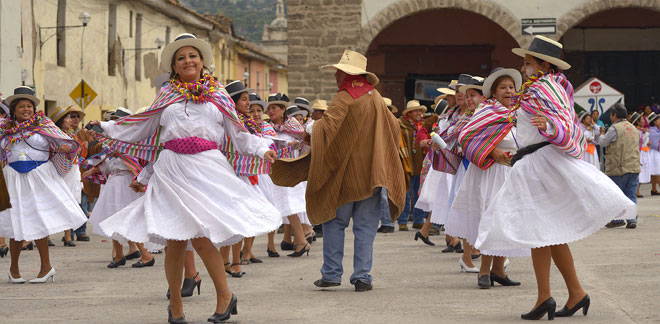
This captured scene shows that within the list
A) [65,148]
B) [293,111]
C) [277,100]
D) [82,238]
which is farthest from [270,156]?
[82,238]

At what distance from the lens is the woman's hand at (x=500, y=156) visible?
355 inches

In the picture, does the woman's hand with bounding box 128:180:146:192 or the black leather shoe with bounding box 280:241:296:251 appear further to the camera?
the black leather shoe with bounding box 280:241:296:251

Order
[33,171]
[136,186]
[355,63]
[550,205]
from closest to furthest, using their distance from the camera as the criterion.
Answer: [550,205]
[136,186]
[355,63]
[33,171]

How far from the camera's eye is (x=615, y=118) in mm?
19047

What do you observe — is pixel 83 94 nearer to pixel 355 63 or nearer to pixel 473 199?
pixel 355 63

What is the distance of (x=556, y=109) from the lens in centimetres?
734

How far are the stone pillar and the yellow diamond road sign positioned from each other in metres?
5.28

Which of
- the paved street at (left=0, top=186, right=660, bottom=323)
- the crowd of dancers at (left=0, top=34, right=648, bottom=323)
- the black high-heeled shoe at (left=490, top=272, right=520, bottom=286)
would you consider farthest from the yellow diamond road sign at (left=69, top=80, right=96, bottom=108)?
the black high-heeled shoe at (left=490, top=272, right=520, bottom=286)

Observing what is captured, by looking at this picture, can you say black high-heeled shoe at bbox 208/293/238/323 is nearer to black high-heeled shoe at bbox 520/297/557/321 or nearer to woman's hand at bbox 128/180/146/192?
woman's hand at bbox 128/180/146/192

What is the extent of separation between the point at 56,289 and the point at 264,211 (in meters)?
3.40

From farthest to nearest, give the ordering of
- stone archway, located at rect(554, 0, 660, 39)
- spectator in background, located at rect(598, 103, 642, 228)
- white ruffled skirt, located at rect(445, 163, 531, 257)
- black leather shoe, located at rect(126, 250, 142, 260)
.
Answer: stone archway, located at rect(554, 0, 660, 39)
spectator in background, located at rect(598, 103, 642, 228)
black leather shoe, located at rect(126, 250, 142, 260)
white ruffled skirt, located at rect(445, 163, 531, 257)

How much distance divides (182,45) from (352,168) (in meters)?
2.27

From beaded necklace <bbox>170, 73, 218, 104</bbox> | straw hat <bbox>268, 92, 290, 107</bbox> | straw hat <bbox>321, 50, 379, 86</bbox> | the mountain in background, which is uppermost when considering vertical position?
the mountain in background

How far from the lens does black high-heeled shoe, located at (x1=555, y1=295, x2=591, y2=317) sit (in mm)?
7430
